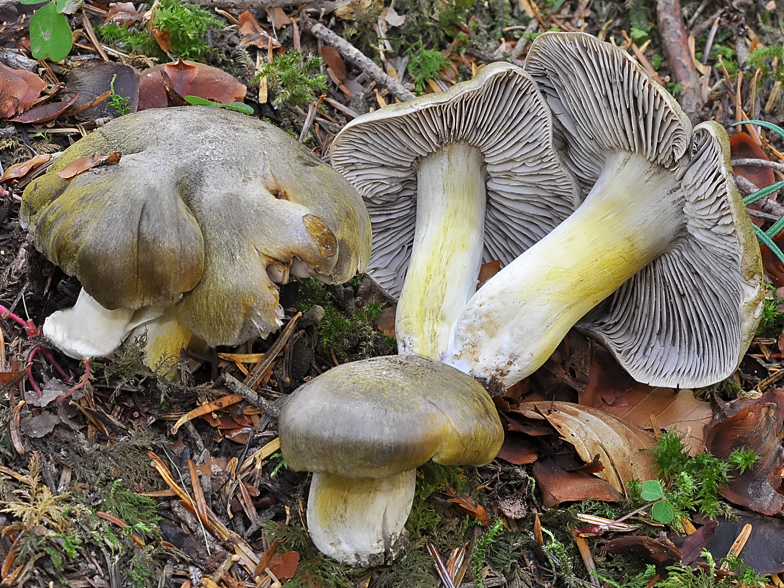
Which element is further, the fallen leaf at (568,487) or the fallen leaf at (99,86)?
the fallen leaf at (99,86)

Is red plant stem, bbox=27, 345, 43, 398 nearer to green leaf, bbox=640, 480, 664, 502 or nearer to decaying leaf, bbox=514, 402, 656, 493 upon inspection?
decaying leaf, bbox=514, 402, 656, 493

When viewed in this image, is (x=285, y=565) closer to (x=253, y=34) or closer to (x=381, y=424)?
(x=381, y=424)

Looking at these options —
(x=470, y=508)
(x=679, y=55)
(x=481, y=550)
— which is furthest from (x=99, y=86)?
(x=679, y=55)

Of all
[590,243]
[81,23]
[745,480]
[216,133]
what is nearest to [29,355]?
[216,133]

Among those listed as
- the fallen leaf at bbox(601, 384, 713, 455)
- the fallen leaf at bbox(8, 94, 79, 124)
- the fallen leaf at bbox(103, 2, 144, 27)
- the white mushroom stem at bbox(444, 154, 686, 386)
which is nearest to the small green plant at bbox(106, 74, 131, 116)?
the fallen leaf at bbox(8, 94, 79, 124)

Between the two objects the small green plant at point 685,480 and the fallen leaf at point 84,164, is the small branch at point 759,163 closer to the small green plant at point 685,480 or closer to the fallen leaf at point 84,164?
the small green plant at point 685,480

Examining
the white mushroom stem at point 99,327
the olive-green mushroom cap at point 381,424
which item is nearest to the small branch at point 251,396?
the white mushroom stem at point 99,327
